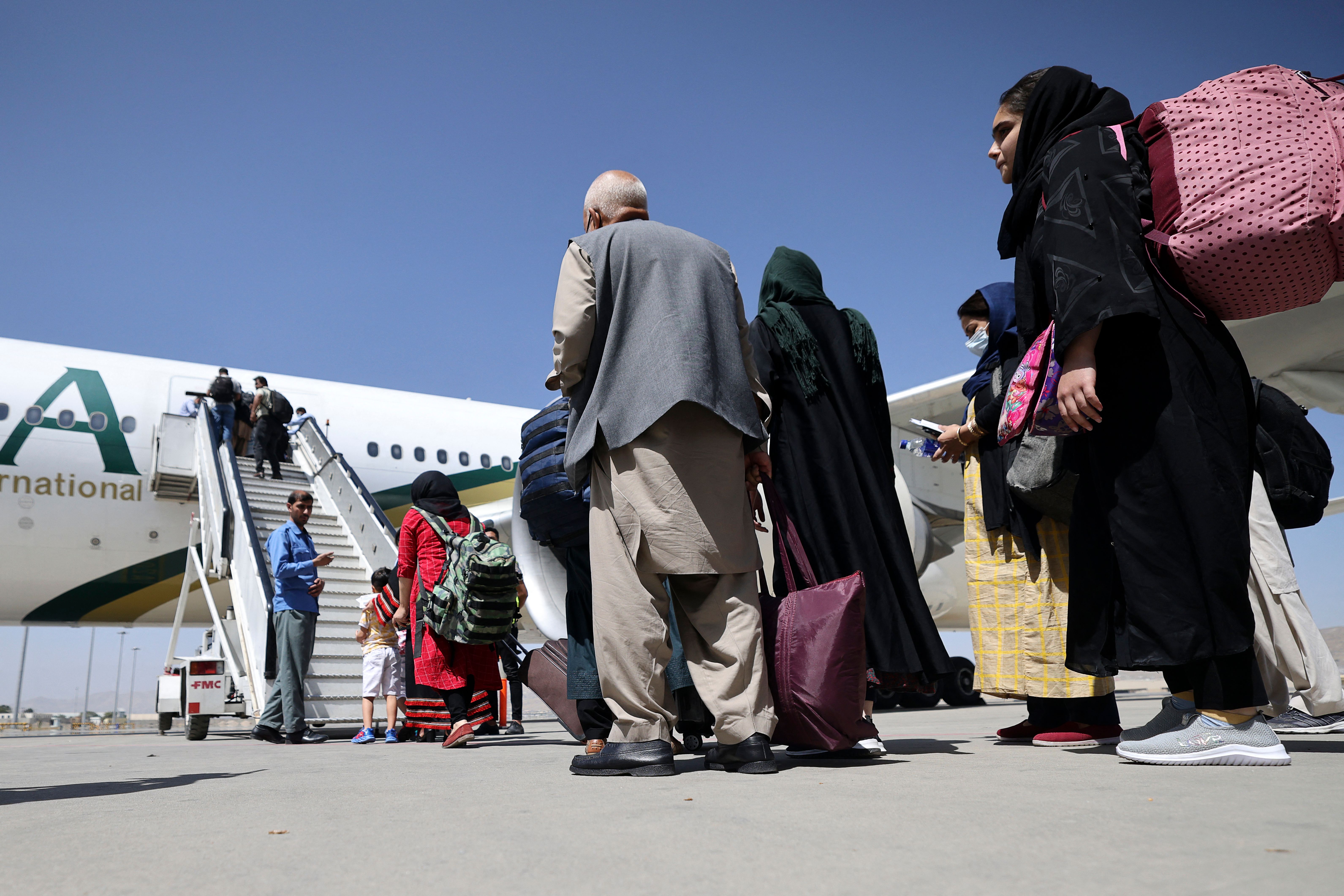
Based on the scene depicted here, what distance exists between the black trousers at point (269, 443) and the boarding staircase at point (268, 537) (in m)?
0.17

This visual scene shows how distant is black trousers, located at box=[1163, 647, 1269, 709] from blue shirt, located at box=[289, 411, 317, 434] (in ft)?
34.4

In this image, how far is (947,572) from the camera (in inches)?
382

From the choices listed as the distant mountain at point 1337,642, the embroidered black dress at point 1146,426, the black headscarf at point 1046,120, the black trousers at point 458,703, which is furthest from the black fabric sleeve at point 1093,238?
the distant mountain at point 1337,642

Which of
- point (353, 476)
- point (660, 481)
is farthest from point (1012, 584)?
point (353, 476)

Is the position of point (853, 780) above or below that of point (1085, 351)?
below

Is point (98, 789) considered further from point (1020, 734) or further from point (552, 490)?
point (1020, 734)

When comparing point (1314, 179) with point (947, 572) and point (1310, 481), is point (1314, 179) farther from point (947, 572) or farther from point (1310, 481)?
point (947, 572)

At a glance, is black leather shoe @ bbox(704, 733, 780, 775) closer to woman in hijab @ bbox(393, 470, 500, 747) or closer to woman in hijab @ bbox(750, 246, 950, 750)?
woman in hijab @ bbox(750, 246, 950, 750)

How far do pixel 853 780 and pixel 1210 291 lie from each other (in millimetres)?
1396

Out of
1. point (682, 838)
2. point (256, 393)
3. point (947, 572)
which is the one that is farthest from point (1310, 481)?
point (256, 393)

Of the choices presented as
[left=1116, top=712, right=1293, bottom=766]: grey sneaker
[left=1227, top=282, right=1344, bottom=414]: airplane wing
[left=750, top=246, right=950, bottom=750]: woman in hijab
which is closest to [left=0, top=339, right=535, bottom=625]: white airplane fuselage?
[left=750, top=246, right=950, bottom=750]: woman in hijab

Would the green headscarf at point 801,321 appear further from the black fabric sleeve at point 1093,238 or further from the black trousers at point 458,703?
the black trousers at point 458,703

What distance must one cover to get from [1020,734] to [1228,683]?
4.01 feet

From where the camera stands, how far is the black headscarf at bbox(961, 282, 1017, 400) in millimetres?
3230
